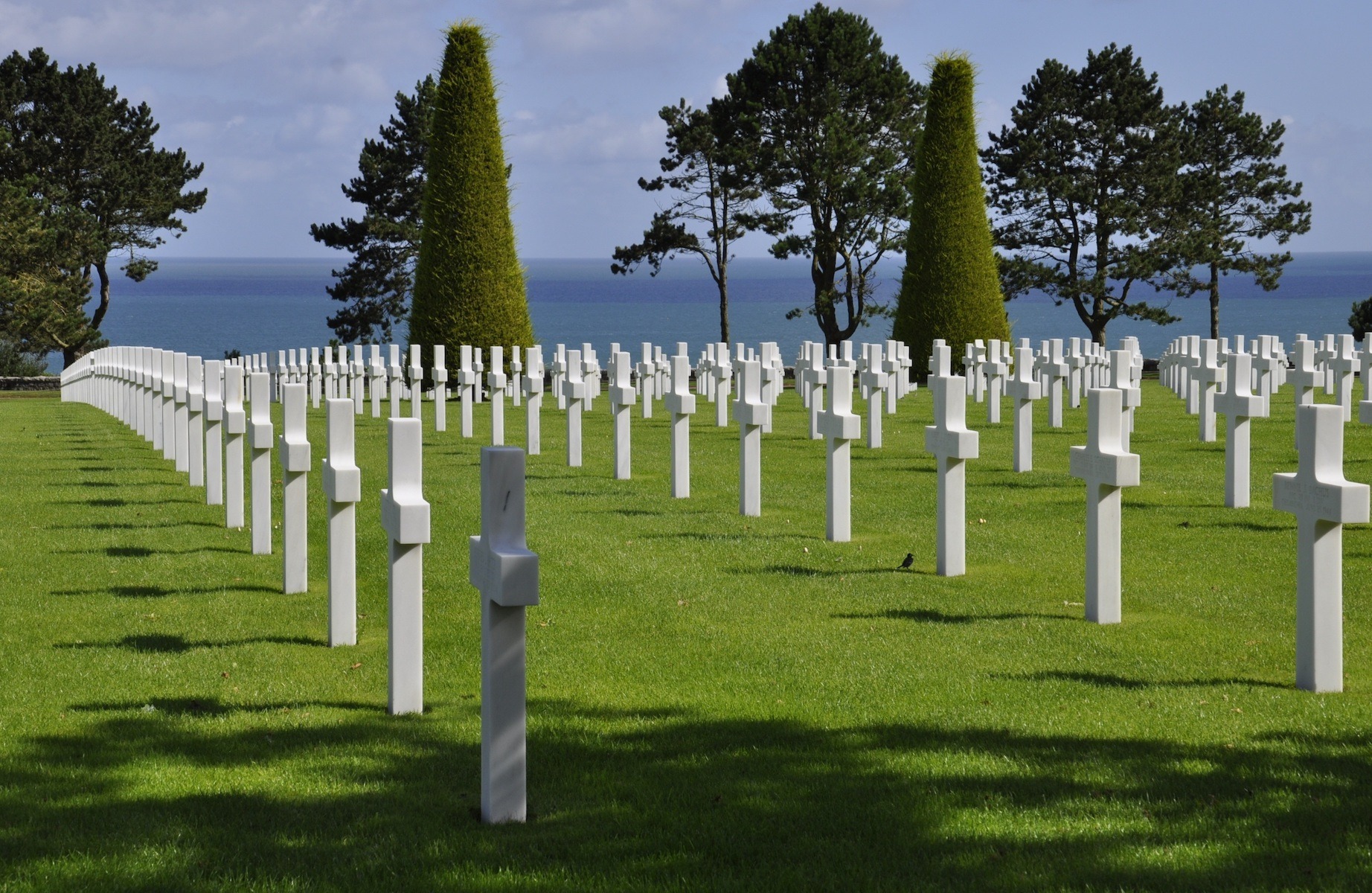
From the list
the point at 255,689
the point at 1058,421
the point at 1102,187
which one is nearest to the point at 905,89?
the point at 1102,187

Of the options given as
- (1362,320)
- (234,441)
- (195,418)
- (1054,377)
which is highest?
(1362,320)

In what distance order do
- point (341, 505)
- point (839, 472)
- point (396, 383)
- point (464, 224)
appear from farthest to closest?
point (464, 224), point (396, 383), point (839, 472), point (341, 505)

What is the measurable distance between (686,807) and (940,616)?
10.9ft

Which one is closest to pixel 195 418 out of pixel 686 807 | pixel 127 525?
pixel 127 525

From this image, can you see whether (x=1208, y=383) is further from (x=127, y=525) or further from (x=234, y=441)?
(x=127, y=525)

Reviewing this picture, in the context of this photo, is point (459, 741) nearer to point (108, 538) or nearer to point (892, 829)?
point (892, 829)

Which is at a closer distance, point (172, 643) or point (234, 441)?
point (172, 643)

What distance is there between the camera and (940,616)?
25.3 feet

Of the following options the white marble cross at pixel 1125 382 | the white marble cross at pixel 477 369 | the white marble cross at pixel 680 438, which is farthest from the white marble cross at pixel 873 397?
the white marble cross at pixel 477 369

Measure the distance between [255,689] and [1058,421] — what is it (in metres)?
15.4

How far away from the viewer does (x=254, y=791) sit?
4875mm

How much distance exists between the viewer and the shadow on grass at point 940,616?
7633 millimetres

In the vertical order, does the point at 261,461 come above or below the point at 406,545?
above

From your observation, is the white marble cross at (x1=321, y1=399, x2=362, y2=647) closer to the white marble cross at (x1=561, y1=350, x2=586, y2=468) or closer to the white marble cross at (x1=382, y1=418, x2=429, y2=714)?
the white marble cross at (x1=382, y1=418, x2=429, y2=714)
